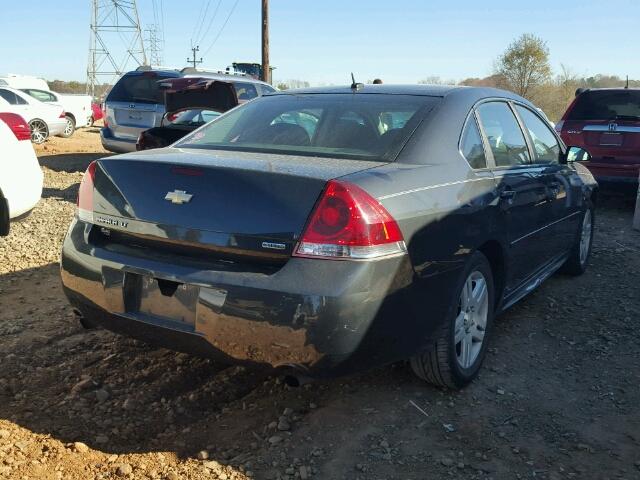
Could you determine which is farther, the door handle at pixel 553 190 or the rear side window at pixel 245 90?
the rear side window at pixel 245 90

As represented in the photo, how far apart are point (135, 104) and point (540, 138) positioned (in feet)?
25.9

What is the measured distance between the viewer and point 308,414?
123 inches

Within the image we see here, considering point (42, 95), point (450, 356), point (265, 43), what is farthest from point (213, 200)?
point (265, 43)

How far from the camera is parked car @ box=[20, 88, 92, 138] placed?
2036cm

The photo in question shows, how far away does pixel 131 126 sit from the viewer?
10781 mm

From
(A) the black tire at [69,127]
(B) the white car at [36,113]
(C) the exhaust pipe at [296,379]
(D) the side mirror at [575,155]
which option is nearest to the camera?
(C) the exhaust pipe at [296,379]

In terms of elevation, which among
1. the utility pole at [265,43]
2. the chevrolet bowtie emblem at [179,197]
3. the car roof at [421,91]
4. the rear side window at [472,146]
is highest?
the utility pole at [265,43]

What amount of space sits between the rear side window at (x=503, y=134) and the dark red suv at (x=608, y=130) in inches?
184

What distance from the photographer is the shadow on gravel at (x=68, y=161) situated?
12391 millimetres

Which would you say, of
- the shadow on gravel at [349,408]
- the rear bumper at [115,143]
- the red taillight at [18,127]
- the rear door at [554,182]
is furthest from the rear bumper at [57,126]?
the rear door at [554,182]

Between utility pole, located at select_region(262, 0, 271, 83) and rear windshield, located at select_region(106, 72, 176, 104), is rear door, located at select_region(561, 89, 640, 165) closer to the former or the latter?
rear windshield, located at select_region(106, 72, 176, 104)

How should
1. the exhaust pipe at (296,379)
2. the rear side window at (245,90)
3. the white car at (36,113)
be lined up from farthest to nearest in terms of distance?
the white car at (36,113), the rear side window at (245,90), the exhaust pipe at (296,379)

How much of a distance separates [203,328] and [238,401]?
0.71 meters

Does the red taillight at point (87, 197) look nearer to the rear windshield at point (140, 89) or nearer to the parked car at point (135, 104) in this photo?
the parked car at point (135, 104)
